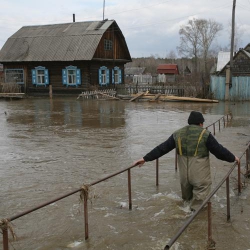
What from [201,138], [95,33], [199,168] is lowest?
[199,168]

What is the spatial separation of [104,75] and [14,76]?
825cm

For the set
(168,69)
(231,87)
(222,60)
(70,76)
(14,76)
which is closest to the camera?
(231,87)

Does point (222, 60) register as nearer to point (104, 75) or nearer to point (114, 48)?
point (114, 48)

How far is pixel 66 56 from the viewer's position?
2908 cm

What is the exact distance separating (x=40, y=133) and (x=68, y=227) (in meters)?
8.14

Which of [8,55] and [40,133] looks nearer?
[40,133]

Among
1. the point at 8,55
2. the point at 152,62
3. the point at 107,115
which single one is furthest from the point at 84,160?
the point at 152,62

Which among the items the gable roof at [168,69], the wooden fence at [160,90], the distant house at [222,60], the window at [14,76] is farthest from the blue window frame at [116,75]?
the gable roof at [168,69]

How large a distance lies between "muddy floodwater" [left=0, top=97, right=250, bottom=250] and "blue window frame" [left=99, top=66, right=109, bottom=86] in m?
17.5

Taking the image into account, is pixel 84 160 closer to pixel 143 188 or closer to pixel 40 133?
pixel 143 188

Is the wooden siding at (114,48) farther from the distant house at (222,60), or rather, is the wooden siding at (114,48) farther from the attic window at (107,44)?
the distant house at (222,60)

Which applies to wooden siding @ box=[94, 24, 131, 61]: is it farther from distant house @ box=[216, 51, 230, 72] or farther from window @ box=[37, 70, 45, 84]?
distant house @ box=[216, 51, 230, 72]

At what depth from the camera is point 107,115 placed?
18031 mm

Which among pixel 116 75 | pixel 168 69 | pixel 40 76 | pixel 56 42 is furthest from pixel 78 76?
pixel 168 69
